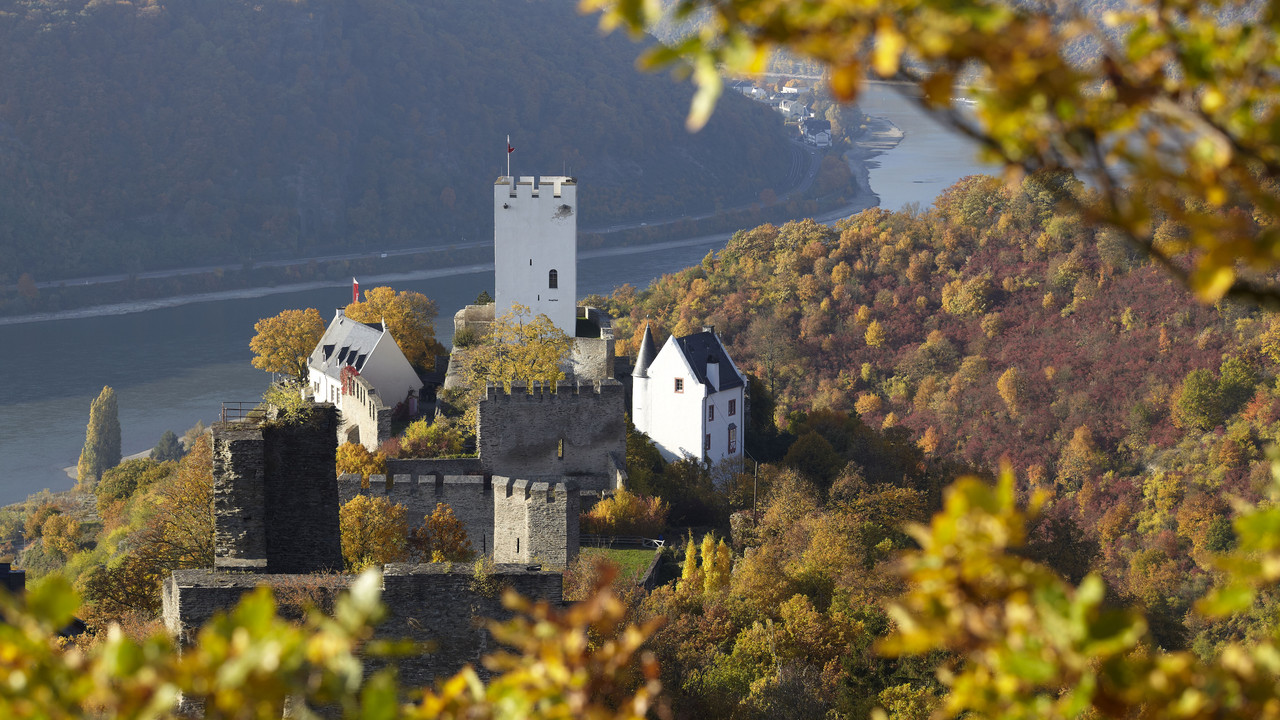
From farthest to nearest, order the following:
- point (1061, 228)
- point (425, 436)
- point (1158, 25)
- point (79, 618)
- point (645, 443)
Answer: point (1061, 228)
point (645, 443)
point (425, 436)
point (79, 618)
point (1158, 25)

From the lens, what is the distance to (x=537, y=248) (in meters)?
45.6

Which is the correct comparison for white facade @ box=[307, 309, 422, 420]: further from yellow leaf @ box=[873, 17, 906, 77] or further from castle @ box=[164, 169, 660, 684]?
yellow leaf @ box=[873, 17, 906, 77]

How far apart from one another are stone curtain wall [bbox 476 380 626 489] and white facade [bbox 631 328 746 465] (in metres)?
8.31

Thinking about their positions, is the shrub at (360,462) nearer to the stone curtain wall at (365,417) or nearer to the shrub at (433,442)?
the shrub at (433,442)

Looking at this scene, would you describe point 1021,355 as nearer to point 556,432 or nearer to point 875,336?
point 875,336

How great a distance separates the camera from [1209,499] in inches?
2050

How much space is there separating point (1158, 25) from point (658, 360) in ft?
128

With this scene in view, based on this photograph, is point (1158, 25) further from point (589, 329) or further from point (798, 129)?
point (798, 129)

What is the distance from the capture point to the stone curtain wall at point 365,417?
36.2 meters

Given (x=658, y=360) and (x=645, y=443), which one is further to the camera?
(x=658, y=360)

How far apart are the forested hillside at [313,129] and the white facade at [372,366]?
8702 cm

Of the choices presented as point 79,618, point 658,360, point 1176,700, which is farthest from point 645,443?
point 1176,700

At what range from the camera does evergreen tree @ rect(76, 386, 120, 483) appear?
237 feet

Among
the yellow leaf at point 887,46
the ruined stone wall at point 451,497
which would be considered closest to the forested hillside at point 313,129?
the ruined stone wall at point 451,497
